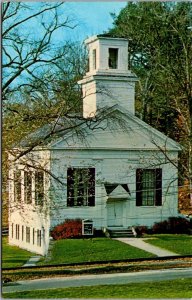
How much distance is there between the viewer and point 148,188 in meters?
5.74

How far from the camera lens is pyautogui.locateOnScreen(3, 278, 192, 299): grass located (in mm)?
5488

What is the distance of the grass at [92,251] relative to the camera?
5625 millimetres

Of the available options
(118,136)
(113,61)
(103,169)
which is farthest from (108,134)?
(113,61)

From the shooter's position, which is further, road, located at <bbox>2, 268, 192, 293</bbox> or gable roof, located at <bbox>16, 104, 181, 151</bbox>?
gable roof, located at <bbox>16, 104, 181, 151</bbox>

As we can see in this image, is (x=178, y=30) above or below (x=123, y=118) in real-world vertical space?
above

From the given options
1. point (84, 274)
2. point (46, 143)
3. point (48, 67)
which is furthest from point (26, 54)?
point (84, 274)

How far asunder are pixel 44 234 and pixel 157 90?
1012 mm

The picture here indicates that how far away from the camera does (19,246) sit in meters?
5.57

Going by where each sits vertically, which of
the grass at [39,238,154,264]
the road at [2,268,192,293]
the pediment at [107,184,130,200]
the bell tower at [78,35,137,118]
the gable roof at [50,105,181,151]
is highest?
the bell tower at [78,35,137,118]

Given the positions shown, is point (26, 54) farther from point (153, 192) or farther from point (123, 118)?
point (153, 192)

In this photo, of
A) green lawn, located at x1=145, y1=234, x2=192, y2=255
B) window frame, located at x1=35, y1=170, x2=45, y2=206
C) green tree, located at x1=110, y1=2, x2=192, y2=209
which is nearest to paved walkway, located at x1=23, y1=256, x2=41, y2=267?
window frame, located at x1=35, y1=170, x2=45, y2=206

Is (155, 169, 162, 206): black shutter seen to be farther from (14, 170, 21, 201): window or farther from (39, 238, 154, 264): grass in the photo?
(14, 170, 21, 201): window

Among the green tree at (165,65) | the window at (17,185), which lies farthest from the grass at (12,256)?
the green tree at (165,65)

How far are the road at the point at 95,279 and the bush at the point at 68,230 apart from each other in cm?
23
